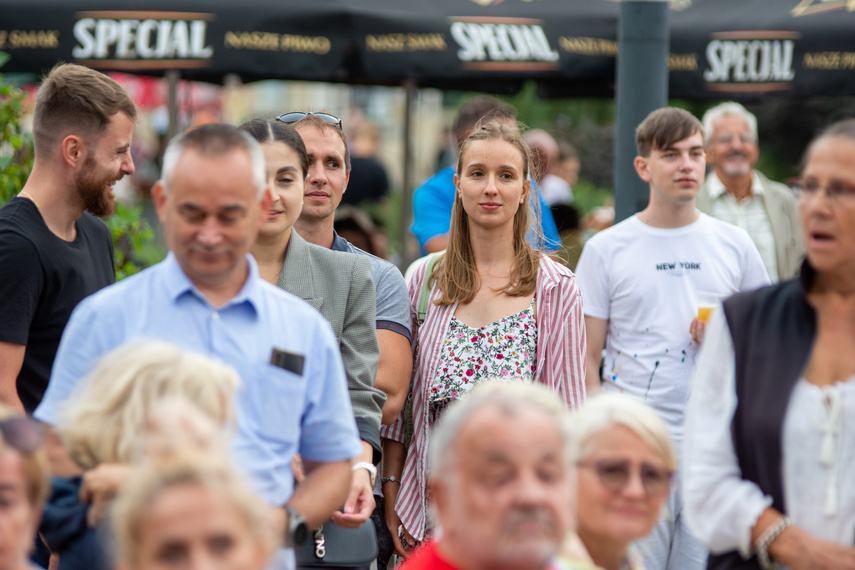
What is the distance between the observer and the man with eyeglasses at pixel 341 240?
403 cm

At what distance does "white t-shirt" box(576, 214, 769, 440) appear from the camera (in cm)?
464

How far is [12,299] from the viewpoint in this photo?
130 inches

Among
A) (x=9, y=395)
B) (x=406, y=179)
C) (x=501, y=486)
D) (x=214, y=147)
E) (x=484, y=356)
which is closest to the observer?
(x=501, y=486)

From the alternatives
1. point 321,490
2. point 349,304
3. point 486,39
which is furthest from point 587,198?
point 321,490

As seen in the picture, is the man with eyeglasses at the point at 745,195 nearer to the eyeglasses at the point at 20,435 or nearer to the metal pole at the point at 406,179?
the metal pole at the point at 406,179

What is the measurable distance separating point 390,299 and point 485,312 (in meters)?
0.38

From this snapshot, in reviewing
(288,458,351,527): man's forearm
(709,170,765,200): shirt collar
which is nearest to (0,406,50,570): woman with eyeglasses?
(288,458,351,527): man's forearm

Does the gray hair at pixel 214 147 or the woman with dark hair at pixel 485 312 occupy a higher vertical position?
the gray hair at pixel 214 147

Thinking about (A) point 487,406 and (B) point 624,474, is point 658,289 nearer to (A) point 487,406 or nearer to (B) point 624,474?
(B) point 624,474

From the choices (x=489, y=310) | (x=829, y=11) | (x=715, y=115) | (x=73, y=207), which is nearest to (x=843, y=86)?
(x=829, y=11)

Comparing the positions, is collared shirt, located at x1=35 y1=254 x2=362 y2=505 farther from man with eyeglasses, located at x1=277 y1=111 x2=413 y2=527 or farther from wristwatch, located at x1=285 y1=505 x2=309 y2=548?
man with eyeglasses, located at x1=277 y1=111 x2=413 y2=527

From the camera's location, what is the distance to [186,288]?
2.51 m

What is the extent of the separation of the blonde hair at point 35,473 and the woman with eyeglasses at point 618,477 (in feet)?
4.13

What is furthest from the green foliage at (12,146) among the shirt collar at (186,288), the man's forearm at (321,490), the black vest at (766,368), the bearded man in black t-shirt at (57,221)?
the black vest at (766,368)
